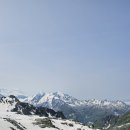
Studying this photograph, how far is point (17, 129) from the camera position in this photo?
200 meters

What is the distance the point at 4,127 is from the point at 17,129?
15242 millimetres

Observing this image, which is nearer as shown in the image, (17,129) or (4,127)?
(4,127)

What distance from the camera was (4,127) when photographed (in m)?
186
